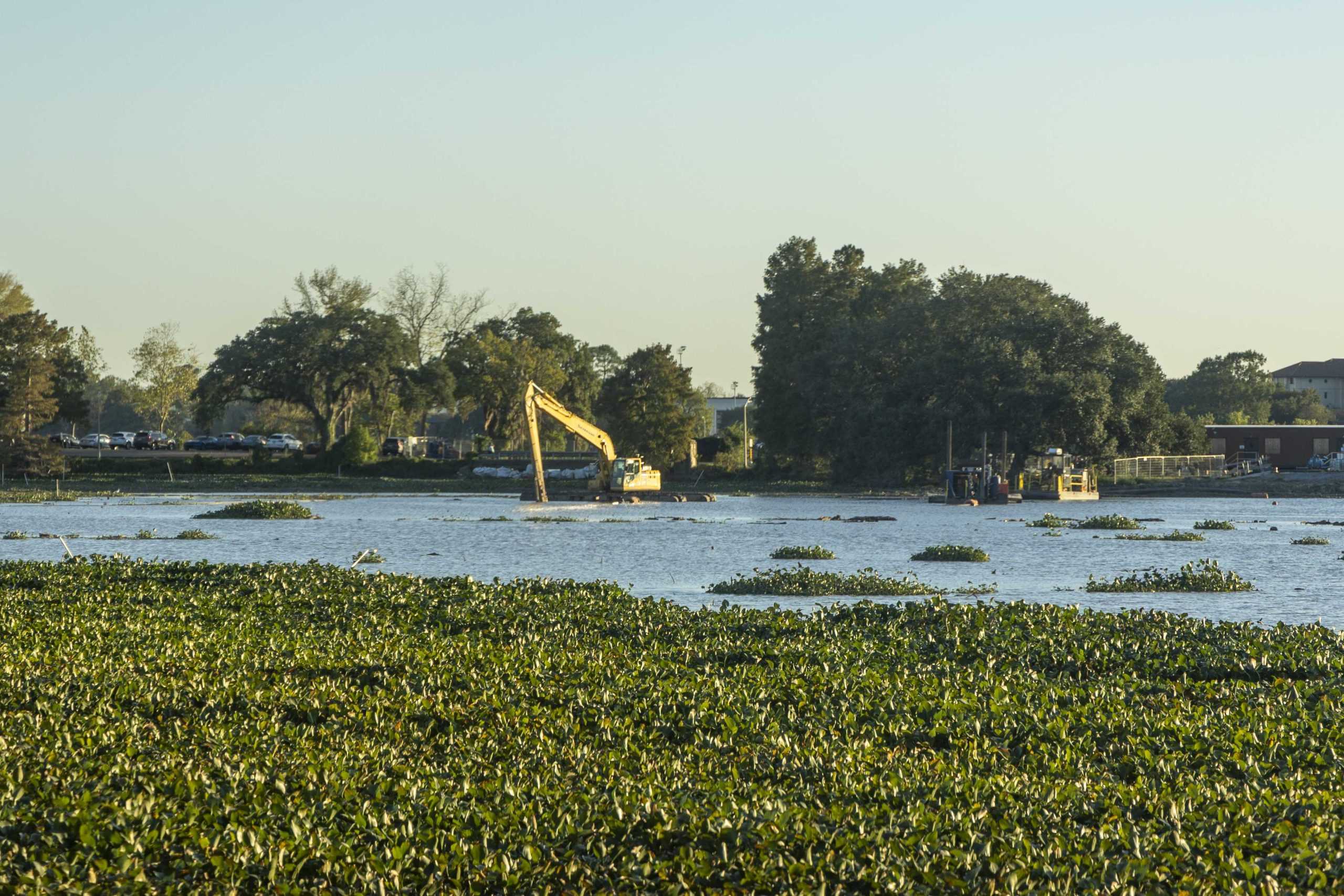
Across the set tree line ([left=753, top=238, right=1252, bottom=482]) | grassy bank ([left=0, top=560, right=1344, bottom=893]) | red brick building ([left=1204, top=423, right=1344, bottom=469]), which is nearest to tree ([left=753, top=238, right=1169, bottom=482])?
tree line ([left=753, top=238, right=1252, bottom=482])

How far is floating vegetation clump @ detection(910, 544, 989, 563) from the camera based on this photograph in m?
44.2

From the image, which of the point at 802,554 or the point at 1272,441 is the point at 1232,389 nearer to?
the point at 1272,441

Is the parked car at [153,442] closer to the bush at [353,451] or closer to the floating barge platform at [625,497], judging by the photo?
the bush at [353,451]

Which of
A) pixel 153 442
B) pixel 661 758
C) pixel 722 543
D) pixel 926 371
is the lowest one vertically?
pixel 722 543

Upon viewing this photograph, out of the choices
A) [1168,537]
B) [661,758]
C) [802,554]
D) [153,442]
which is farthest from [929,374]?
[661,758]

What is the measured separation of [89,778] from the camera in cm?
1041

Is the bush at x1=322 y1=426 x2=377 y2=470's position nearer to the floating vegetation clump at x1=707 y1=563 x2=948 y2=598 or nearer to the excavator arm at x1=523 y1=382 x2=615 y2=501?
the excavator arm at x1=523 y1=382 x2=615 y2=501

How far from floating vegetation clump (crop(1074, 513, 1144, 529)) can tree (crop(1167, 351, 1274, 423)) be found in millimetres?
108736

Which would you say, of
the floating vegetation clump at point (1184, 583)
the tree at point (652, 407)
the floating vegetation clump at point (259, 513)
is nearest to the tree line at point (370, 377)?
the tree at point (652, 407)

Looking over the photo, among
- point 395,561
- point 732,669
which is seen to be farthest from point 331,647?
point 395,561

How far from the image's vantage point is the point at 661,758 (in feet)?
38.3

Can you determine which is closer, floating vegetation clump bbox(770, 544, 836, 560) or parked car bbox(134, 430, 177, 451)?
floating vegetation clump bbox(770, 544, 836, 560)

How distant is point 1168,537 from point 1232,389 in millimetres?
121950

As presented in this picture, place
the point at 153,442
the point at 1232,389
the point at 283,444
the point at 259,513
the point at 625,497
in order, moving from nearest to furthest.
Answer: the point at 259,513 < the point at 625,497 < the point at 283,444 < the point at 153,442 < the point at 1232,389
